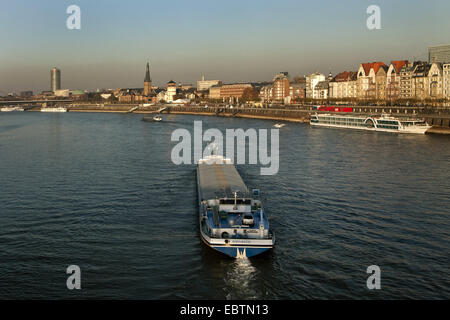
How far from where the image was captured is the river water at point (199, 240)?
16688 mm

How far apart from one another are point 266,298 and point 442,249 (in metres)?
9.25

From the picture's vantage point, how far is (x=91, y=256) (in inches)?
762

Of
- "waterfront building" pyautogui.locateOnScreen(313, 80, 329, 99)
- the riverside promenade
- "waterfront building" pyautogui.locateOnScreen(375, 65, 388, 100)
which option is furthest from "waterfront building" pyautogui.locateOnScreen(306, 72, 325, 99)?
"waterfront building" pyautogui.locateOnScreen(375, 65, 388, 100)

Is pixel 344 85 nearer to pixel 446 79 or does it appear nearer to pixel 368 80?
pixel 368 80

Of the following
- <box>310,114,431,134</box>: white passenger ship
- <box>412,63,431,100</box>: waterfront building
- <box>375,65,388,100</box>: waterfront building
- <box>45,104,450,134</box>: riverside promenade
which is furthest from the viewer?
<box>375,65,388,100</box>: waterfront building

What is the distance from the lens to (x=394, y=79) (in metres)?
119

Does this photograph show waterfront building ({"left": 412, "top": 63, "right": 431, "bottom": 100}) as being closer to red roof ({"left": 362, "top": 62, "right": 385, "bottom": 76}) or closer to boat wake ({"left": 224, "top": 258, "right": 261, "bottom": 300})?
red roof ({"left": 362, "top": 62, "right": 385, "bottom": 76})

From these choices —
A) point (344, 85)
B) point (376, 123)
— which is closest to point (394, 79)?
point (344, 85)

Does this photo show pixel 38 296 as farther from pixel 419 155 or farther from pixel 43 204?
pixel 419 155

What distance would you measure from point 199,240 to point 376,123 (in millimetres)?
62905

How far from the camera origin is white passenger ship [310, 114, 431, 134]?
235 ft

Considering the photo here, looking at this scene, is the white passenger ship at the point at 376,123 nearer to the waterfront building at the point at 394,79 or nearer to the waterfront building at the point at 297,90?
the waterfront building at the point at 394,79

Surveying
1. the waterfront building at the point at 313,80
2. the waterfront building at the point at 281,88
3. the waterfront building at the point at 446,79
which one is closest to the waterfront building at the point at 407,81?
the waterfront building at the point at 446,79

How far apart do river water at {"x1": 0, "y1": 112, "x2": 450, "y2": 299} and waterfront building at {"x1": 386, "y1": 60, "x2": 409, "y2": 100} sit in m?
81.8
